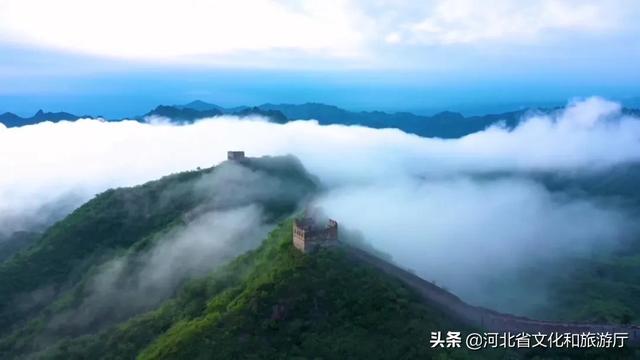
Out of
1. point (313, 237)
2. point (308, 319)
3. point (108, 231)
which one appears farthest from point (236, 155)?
point (308, 319)

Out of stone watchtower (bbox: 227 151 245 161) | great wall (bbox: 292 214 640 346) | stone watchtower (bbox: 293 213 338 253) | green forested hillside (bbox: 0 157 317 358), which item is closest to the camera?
great wall (bbox: 292 214 640 346)

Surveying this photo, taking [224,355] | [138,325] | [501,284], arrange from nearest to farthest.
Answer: [224,355]
[138,325]
[501,284]

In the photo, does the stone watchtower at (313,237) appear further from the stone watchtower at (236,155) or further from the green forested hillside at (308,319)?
the stone watchtower at (236,155)

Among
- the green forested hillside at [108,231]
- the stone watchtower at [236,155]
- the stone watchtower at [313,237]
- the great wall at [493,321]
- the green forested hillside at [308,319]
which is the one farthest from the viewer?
the stone watchtower at [236,155]

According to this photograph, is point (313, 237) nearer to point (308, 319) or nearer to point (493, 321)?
point (308, 319)

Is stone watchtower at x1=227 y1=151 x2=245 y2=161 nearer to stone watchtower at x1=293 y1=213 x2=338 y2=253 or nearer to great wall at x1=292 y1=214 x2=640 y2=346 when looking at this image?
stone watchtower at x1=293 y1=213 x2=338 y2=253

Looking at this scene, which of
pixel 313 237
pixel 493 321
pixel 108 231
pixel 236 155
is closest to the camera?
pixel 493 321

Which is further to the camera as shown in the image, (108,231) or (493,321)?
(108,231)

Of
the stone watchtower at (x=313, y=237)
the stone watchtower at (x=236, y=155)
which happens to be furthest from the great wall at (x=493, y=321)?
the stone watchtower at (x=236, y=155)

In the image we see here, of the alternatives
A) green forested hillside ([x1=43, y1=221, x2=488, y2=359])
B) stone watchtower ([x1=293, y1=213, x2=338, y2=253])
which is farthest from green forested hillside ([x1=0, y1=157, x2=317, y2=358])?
stone watchtower ([x1=293, y1=213, x2=338, y2=253])

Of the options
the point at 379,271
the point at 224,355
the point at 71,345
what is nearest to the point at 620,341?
the point at 379,271

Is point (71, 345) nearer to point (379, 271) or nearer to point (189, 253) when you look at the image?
point (189, 253)
